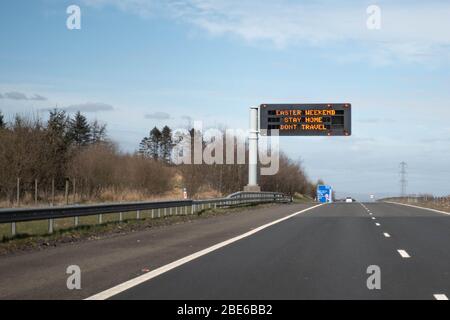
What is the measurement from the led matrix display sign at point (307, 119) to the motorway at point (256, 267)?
30039 mm

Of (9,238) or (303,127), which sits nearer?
(9,238)

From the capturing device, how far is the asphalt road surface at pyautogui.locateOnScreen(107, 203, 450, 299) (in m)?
9.87

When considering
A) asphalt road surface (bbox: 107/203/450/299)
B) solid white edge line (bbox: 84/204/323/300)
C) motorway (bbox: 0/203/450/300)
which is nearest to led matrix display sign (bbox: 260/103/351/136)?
motorway (bbox: 0/203/450/300)

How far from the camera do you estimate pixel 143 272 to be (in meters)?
12.2

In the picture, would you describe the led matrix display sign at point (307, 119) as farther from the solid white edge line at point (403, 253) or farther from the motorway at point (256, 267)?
the solid white edge line at point (403, 253)

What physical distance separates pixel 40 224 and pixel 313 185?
124040mm

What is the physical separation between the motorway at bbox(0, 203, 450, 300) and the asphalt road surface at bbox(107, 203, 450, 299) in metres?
0.02

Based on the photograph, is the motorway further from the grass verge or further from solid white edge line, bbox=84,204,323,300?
the grass verge

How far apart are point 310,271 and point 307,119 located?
3901cm

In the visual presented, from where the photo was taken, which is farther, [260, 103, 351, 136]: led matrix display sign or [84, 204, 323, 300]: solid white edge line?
[260, 103, 351, 136]: led matrix display sign

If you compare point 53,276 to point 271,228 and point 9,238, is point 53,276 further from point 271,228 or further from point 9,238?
point 271,228

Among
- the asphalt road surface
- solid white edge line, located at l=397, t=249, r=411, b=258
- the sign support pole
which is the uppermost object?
the sign support pole

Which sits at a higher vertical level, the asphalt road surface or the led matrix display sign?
the led matrix display sign
